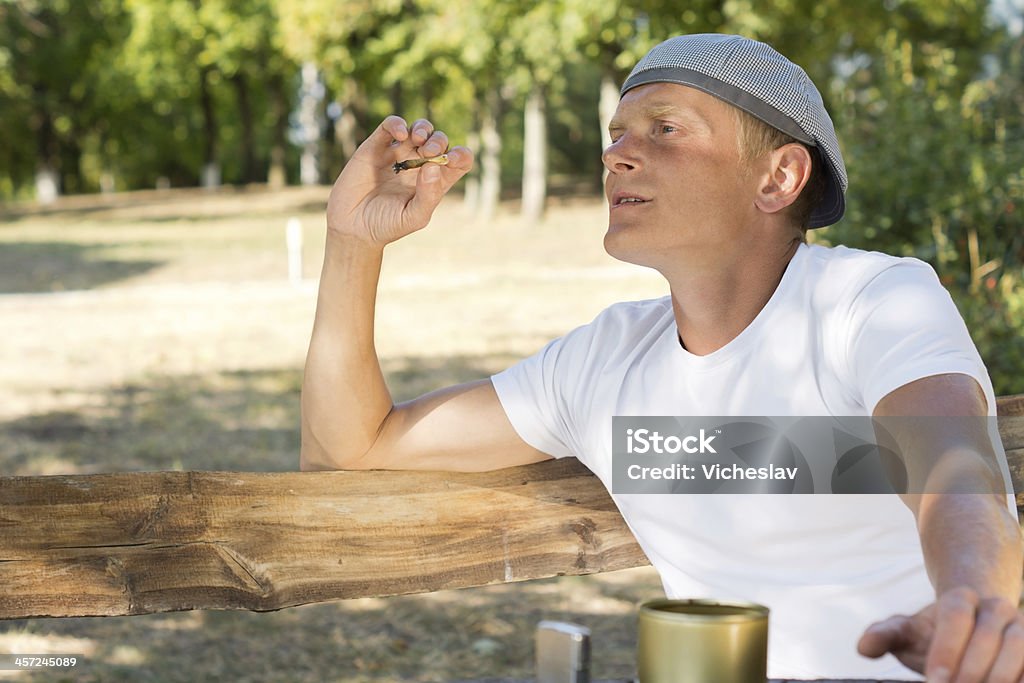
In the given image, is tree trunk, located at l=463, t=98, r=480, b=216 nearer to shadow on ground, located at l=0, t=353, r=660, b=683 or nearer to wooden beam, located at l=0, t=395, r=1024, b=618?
shadow on ground, located at l=0, t=353, r=660, b=683

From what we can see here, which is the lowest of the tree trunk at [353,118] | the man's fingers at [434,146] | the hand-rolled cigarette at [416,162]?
the hand-rolled cigarette at [416,162]

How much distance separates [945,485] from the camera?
162 centimetres

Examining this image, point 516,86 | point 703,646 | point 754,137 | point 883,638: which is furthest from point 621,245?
point 516,86

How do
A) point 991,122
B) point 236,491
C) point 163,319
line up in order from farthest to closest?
point 163,319 < point 991,122 < point 236,491

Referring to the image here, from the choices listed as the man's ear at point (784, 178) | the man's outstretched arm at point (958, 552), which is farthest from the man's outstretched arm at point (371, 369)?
the man's outstretched arm at point (958, 552)

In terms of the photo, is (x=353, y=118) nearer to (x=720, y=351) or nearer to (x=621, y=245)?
(x=621, y=245)

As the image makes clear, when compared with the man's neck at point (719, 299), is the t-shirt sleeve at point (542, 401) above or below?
below

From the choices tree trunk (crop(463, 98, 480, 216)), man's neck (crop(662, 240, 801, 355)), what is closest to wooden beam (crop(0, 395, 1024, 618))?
man's neck (crop(662, 240, 801, 355))

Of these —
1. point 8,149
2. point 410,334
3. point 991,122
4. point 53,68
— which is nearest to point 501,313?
point 410,334

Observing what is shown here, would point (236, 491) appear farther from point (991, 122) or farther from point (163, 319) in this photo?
point (163, 319)

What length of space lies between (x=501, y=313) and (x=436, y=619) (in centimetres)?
842

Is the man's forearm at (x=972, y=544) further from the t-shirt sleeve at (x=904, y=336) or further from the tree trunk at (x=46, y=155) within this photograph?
the tree trunk at (x=46, y=155)

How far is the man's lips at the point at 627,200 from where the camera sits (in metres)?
2.30

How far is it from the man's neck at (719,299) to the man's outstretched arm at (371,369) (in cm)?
43
